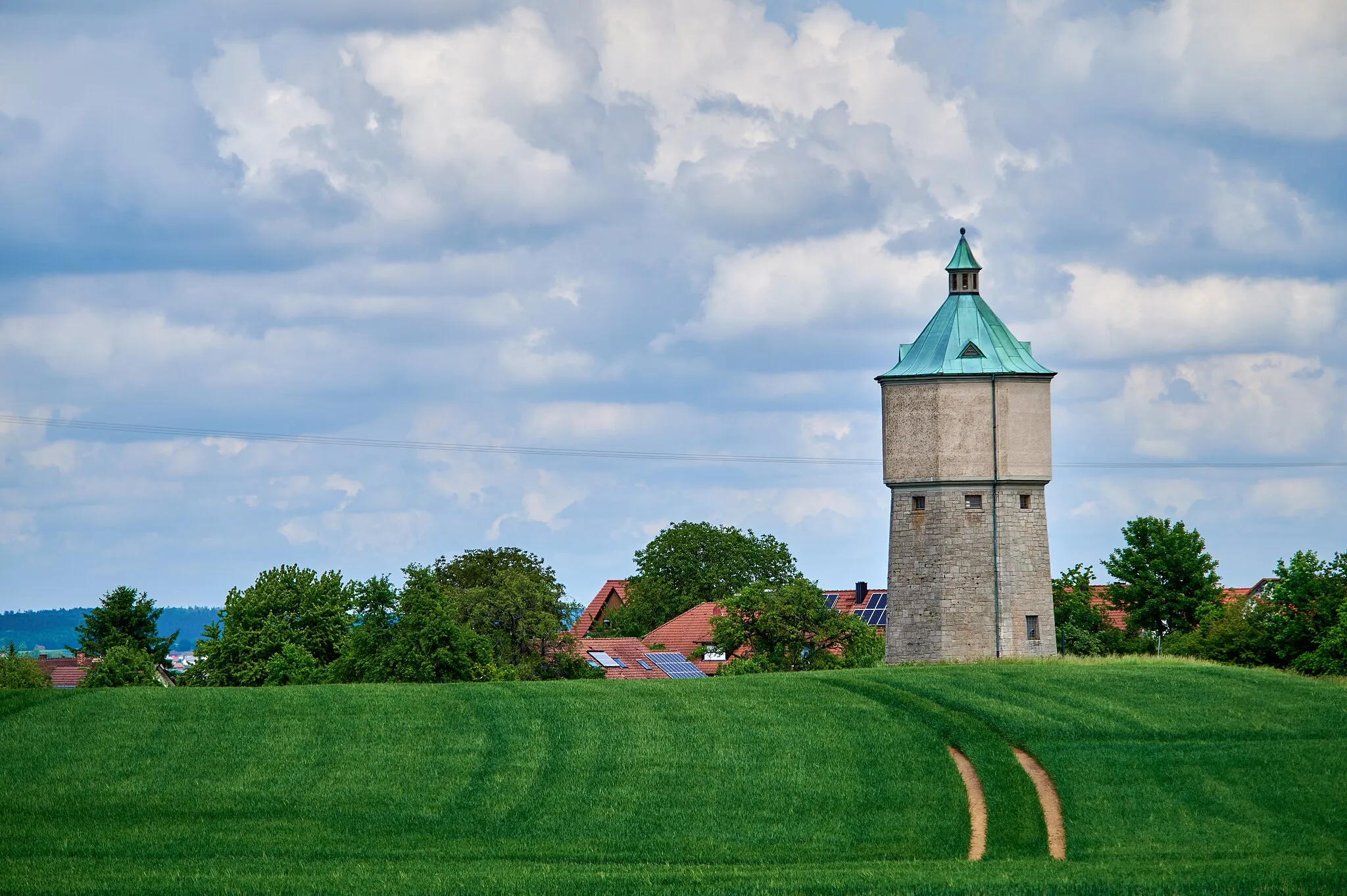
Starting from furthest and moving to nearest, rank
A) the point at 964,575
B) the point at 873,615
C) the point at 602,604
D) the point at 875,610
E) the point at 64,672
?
1. the point at 602,604
2. the point at 64,672
3. the point at 875,610
4. the point at 873,615
5. the point at 964,575

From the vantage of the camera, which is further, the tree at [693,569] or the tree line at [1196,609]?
the tree at [693,569]

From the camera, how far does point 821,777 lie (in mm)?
36000

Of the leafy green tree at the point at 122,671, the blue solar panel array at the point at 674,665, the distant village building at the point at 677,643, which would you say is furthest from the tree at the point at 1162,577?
the leafy green tree at the point at 122,671

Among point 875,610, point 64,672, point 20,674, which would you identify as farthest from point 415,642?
point 64,672

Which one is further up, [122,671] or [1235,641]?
[1235,641]

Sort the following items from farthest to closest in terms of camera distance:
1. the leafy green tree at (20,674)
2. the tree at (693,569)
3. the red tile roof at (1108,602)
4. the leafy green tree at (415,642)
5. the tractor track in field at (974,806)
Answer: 1. the tree at (693,569)
2. the red tile roof at (1108,602)
3. the leafy green tree at (20,674)
4. the leafy green tree at (415,642)
5. the tractor track in field at (974,806)

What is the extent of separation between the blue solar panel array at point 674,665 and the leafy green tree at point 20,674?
33630mm

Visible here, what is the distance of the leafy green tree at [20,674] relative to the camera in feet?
239

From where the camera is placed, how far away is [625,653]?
308 feet

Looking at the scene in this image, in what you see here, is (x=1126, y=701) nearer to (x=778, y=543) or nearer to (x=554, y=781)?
(x=554, y=781)

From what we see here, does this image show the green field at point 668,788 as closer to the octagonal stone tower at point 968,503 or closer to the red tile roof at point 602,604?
the octagonal stone tower at point 968,503

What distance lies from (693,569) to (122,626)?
47409 millimetres

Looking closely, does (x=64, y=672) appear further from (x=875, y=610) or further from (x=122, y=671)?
(x=875, y=610)

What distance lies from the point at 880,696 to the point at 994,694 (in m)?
3.21
